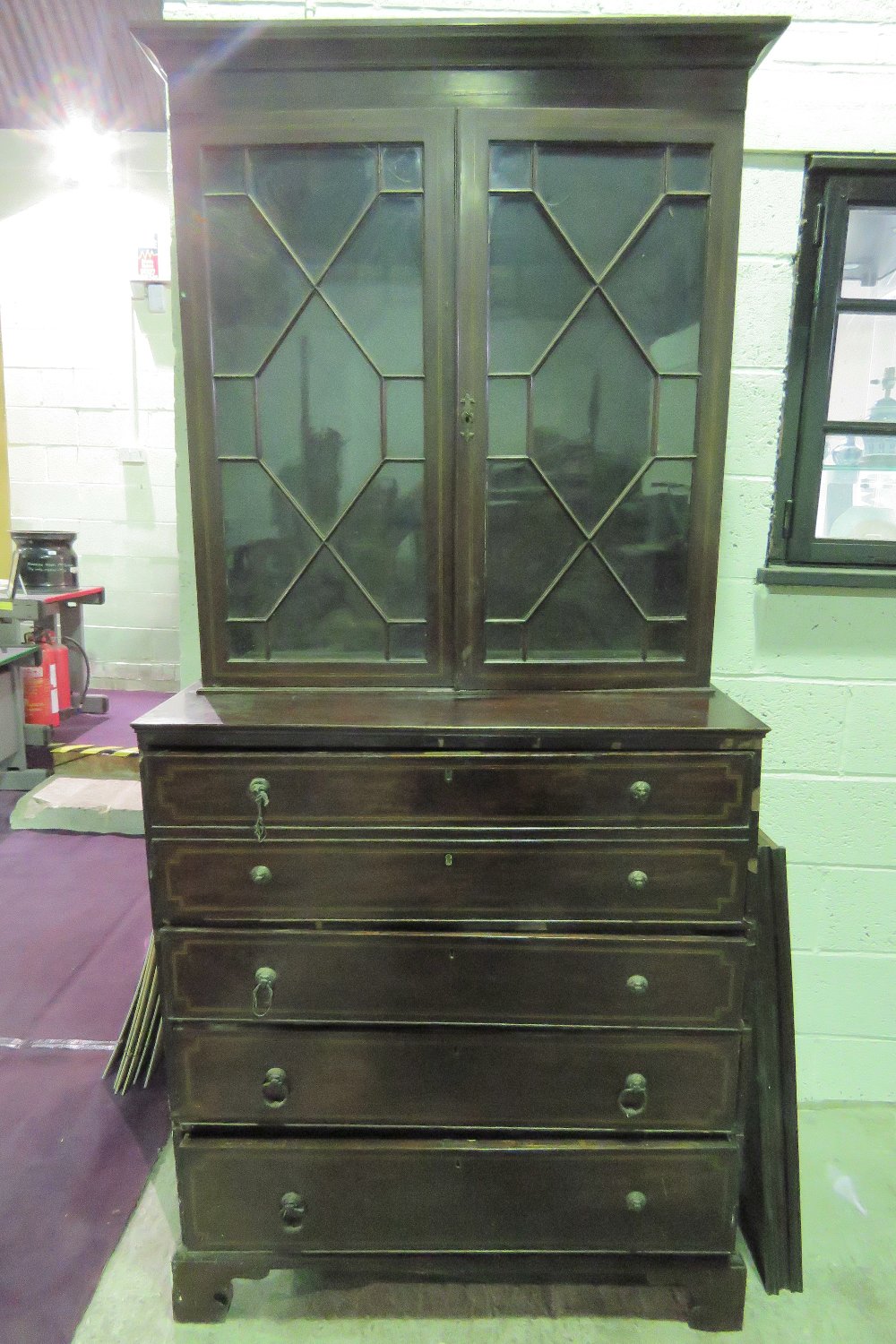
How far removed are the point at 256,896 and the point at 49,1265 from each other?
3.00 ft

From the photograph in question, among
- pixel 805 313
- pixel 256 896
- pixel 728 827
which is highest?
pixel 805 313

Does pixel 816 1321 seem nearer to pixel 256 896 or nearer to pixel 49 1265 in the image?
pixel 256 896

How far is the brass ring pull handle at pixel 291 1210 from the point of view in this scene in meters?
1.45

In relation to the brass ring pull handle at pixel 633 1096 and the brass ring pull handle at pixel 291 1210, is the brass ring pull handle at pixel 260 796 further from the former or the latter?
the brass ring pull handle at pixel 633 1096

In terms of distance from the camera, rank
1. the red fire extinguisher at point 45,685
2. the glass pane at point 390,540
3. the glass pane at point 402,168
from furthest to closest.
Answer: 1. the red fire extinguisher at point 45,685
2. the glass pane at point 390,540
3. the glass pane at point 402,168

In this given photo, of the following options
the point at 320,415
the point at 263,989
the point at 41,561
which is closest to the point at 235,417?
the point at 320,415

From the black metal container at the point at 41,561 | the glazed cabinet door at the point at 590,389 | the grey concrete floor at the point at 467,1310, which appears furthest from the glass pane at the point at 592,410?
the black metal container at the point at 41,561

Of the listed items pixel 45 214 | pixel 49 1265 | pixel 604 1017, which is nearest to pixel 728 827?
pixel 604 1017

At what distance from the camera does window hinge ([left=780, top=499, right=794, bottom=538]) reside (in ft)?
5.97

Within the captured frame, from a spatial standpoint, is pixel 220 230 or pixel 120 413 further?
pixel 120 413

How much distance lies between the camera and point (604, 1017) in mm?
1430

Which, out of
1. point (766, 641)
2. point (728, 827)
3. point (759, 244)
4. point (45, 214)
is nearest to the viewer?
point (728, 827)

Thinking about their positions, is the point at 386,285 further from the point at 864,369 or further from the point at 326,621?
the point at 864,369

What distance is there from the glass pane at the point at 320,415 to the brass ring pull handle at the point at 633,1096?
3.84ft
